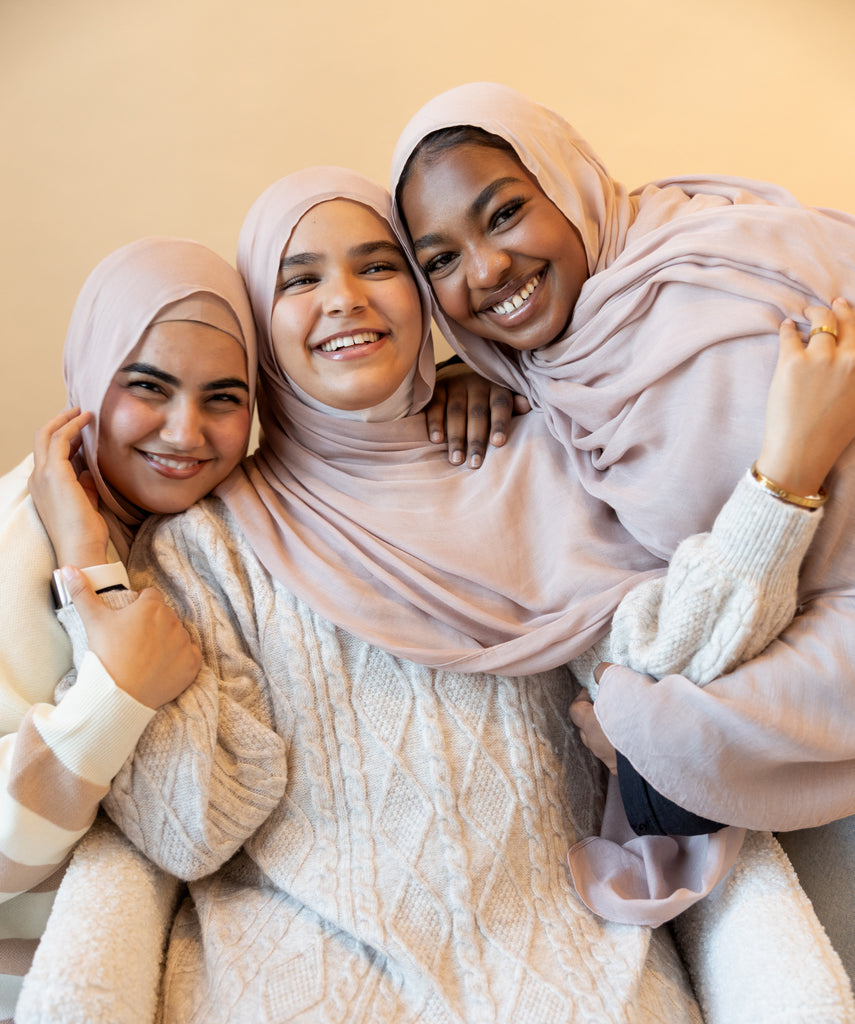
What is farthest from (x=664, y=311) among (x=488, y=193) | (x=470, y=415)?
(x=470, y=415)

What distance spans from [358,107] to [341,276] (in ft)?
2.62

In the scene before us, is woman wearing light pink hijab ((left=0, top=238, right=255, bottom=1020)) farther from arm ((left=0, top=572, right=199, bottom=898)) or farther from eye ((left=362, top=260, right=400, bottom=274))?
eye ((left=362, top=260, right=400, bottom=274))

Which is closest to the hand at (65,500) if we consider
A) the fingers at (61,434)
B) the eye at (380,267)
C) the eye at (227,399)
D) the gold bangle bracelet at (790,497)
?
the fingers at (61,434)

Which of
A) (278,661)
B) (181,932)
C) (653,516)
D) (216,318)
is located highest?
(216,318)

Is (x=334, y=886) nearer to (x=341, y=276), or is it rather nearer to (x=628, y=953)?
(x=628, y=953)

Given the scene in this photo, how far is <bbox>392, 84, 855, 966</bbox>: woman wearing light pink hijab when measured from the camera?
125 cm

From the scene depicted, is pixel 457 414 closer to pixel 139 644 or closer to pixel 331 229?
pixel 331 229

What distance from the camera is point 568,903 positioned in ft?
4.62

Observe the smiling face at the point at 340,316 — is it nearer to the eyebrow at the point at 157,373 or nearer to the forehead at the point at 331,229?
the forehead at the point at 331,229

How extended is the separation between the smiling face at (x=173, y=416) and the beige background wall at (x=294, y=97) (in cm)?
76

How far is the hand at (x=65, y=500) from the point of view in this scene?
1451mm

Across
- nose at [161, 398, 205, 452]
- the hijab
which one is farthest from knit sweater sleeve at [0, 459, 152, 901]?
the hijab

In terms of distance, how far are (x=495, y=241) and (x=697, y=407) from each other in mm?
459

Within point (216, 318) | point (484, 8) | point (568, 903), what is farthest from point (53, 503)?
point (484, 8)
